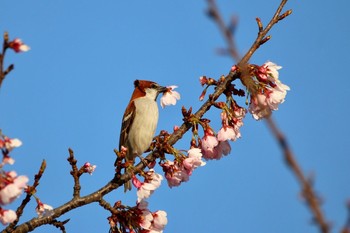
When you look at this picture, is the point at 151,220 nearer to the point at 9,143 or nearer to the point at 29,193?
the point at 29,193

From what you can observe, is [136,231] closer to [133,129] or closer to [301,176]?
[133,129]

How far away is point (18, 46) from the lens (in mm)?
3291

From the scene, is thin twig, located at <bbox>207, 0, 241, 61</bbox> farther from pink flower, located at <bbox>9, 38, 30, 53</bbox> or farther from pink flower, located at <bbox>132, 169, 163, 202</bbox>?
pink flower, located at <bbox>132, 169, 163, 202</bbox>

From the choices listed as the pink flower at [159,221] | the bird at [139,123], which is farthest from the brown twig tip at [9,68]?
the bird at [139,123]

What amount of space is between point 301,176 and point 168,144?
13.7 ft

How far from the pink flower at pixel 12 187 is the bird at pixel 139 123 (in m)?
4.09

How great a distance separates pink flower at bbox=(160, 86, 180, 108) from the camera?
21.0 feet

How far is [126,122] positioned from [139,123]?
0.96ft

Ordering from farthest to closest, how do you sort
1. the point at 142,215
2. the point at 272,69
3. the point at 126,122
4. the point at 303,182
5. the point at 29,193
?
the point at 126,122 → the point at 272,69 → the point at 142,215 → the point at 29,193 → the point at 303,182

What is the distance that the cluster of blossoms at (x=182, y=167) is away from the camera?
535 centimetres

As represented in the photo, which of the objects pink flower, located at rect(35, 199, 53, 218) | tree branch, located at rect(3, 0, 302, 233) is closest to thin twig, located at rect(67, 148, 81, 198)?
tree branch, located at rect(3, 0, 302, 233)

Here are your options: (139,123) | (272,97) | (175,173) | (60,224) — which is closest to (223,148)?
(175,173)

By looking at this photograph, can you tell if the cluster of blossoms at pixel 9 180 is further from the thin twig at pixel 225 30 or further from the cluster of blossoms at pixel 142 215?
the thin twig at pixel 225 30

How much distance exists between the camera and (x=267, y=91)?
5.55 meters
